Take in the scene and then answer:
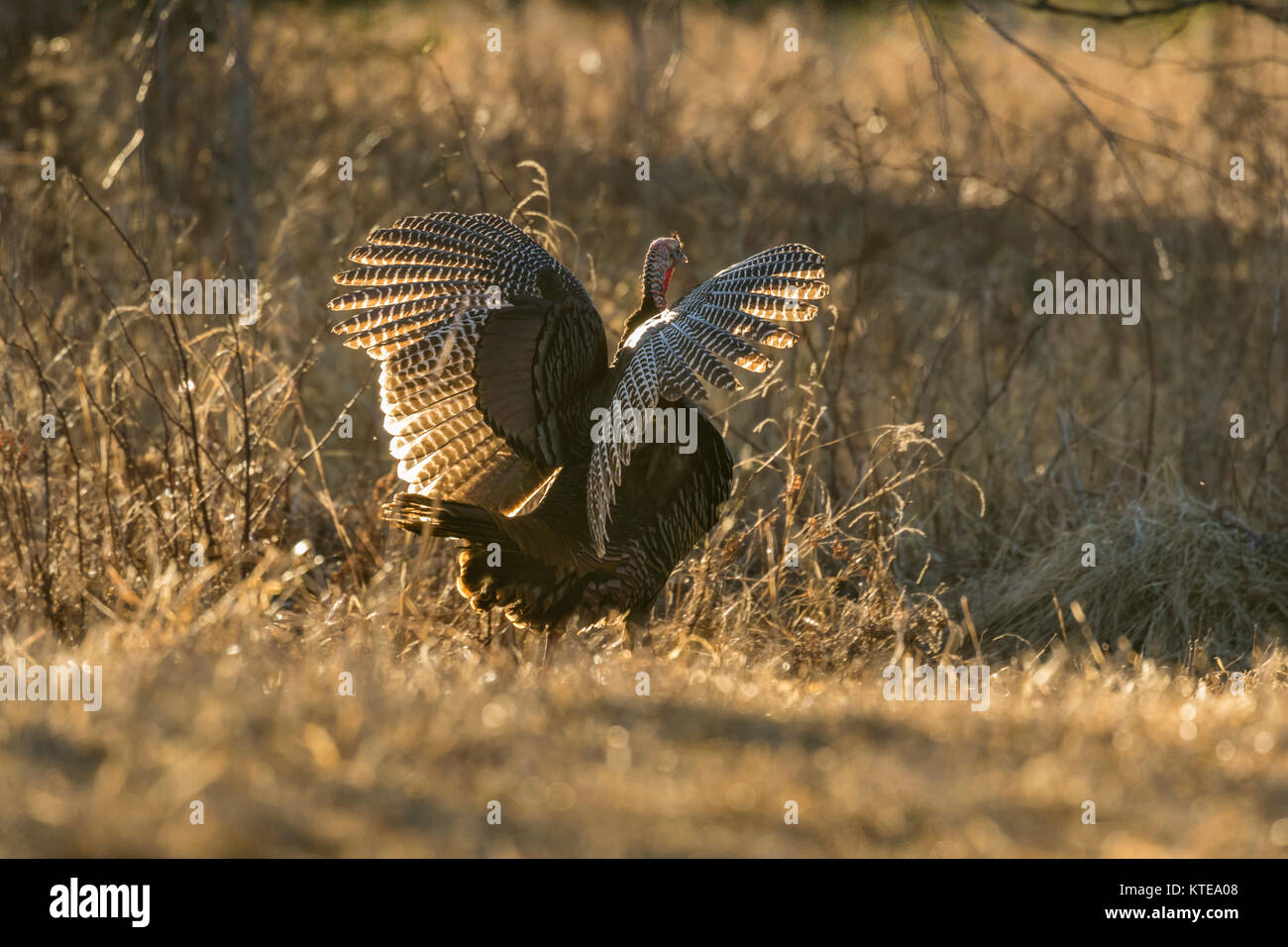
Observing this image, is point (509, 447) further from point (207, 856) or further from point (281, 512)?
point (207, 856)

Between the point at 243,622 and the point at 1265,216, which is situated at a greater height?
the point at 1265,216

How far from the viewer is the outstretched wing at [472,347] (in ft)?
16.4

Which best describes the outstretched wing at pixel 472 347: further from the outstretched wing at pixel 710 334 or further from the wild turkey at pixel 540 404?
the outstretched wing at pixel 710 334

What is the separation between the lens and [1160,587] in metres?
6.38

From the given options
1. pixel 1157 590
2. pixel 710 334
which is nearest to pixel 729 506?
pixel 1157 590

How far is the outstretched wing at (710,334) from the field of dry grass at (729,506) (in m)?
0.70

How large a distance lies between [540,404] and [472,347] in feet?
1.11

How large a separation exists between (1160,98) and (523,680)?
39.4ft

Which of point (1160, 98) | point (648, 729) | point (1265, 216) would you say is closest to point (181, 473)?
point (648, 729)

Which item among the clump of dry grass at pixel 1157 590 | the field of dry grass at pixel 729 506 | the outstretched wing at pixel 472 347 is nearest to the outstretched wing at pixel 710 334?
the outstretched wing at pixel 472 347

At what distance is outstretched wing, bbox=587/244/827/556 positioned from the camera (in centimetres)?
429

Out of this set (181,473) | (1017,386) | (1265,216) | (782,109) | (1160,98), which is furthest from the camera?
(1160,98)

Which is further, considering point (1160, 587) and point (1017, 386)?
point (1017, 386)

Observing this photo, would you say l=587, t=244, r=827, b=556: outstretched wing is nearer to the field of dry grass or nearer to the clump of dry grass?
the field of dry grass
